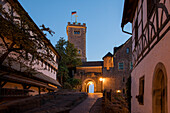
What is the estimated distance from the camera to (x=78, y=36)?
55.6 m

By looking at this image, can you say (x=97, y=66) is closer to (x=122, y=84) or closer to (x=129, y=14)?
(x=122, y=84)

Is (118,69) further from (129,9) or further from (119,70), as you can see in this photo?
(129,9)

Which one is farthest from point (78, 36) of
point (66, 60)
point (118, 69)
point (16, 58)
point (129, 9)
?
point (129, 9)

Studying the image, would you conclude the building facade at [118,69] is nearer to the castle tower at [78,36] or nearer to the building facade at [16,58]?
the castle tower at [78,36]

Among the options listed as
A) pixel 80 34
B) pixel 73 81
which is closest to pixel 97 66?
pixel 73 81

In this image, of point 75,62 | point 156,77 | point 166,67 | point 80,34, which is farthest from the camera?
point 80,34

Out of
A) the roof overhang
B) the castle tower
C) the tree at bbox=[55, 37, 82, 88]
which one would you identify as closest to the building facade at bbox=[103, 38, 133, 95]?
the tree at bbox=[55, 37, 82, 88]

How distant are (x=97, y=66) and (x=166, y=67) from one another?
39.5 metres

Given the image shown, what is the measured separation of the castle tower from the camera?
179 ft

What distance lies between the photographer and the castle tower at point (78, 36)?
54.4 metres

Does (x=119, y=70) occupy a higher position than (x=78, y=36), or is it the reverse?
(x=78, y=36)

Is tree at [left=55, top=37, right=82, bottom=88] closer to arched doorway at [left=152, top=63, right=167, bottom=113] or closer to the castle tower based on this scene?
the castle tower

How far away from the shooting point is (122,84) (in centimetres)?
3638

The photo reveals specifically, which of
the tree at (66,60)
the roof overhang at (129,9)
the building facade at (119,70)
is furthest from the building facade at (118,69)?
the roof overhang at (129,9)
